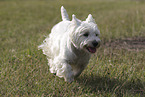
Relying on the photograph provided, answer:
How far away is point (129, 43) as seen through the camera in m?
6.86

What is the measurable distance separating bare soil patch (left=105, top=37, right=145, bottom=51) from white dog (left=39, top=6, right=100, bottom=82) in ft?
8.22

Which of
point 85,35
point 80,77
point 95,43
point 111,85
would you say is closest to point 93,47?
point 95,43

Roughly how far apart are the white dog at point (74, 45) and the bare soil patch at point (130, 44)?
2.51 meters

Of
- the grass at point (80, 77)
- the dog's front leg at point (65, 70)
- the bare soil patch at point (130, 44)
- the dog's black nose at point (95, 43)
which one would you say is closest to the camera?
the dog's black nose at point (95, 43)

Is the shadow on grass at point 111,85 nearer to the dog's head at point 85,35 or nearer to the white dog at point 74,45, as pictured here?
the white dog at point 74,45

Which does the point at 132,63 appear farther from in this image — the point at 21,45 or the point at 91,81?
the point at 21,45

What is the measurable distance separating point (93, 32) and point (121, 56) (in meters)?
2.25

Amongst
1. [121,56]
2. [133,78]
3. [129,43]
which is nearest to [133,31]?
[129,43]

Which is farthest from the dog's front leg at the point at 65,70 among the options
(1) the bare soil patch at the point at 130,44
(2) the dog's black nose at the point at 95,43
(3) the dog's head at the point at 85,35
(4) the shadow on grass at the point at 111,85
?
(1) the bare soil patch at the point at 130,44

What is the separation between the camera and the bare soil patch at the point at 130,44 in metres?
6.44

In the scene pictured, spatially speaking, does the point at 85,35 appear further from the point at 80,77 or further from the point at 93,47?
the point at 80,77

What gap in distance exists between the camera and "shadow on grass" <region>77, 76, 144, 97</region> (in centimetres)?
396

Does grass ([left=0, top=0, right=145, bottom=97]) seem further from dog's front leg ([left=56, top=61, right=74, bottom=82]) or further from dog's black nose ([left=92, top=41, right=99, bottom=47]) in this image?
dog's black nose ([left=92, top=41, right=99, bottom=47])

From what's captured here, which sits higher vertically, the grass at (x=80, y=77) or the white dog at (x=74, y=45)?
the white dog at (x=74, y=45)
